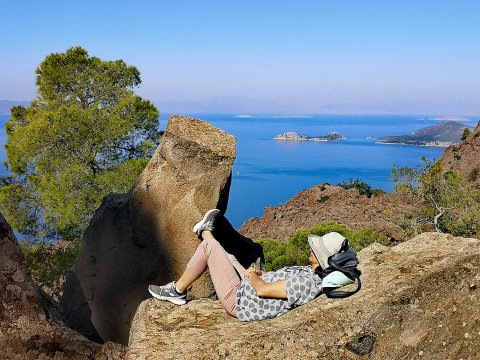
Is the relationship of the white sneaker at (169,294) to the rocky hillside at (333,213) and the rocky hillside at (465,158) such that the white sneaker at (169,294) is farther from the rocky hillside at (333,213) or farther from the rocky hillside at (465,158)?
the rocky hillside at (465,158)

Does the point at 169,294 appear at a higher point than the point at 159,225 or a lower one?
lower

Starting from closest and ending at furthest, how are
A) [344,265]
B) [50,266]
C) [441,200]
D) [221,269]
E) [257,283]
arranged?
[344,265] → [257,283] → [221,269] → [50,266] → [441,200]

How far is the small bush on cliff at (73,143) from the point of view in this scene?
64.2 feet

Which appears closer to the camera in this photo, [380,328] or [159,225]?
[380,328]

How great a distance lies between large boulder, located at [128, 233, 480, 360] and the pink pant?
681 mm

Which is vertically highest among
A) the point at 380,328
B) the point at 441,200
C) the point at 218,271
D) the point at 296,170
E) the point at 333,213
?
the point at 380,328

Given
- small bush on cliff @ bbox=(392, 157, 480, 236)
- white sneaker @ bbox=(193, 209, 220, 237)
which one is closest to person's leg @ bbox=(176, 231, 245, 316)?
white sneaker @ bbox=(193, 209, 220, 237)

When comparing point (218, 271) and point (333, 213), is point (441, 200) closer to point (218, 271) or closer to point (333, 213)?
point (333, 213)

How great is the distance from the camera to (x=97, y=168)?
21.2 metres

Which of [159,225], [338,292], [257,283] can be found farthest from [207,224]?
[338,292]

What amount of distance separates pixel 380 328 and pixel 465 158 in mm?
44930

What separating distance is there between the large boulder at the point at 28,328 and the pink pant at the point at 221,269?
4.34ft

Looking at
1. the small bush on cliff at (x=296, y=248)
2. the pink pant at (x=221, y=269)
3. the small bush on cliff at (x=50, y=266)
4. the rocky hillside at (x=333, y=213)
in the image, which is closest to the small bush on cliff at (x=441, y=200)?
the small bush on cliff at (x=296, y=248)

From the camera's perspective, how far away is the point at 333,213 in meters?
36.0
